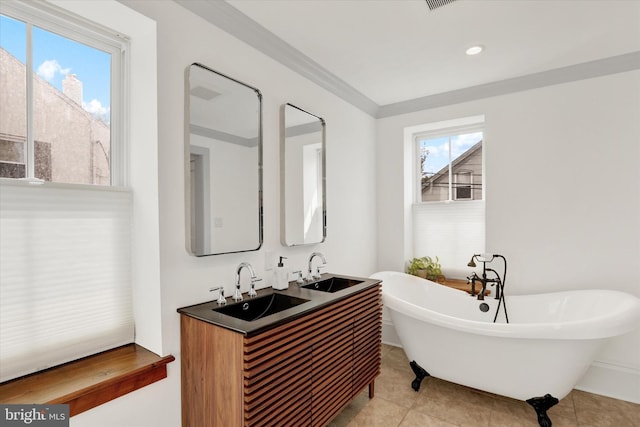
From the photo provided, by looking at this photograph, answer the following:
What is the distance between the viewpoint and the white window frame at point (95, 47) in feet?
4.64

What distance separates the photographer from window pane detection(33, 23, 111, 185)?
57.7 inches

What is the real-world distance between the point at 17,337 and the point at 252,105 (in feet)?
5.41

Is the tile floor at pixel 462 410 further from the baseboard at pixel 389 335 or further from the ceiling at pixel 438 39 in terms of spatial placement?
the ceiling at pixel 438 39

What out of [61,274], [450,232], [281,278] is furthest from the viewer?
[450,232]

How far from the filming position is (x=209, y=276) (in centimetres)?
184

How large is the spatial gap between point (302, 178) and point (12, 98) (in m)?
1.64

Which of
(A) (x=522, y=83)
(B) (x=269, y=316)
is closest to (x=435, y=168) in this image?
(A) (x=522, y=83)

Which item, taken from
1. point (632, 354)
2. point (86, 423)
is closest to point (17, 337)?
point (86, 423)

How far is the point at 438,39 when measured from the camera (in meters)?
2.25

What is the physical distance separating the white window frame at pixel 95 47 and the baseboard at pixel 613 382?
358 cm

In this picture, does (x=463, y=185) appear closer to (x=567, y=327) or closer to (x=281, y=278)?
(x=567, y=327)

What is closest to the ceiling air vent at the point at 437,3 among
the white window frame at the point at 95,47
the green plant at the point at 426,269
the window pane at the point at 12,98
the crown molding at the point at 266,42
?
the crown molding at the point at 266,42

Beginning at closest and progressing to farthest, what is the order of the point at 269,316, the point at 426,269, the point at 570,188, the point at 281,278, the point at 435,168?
the point at 269,316 → the point at 281,278 → the point at 570,188 → the point at 426,269 → the point at 435,168

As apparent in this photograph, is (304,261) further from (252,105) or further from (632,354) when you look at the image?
(632,354)
